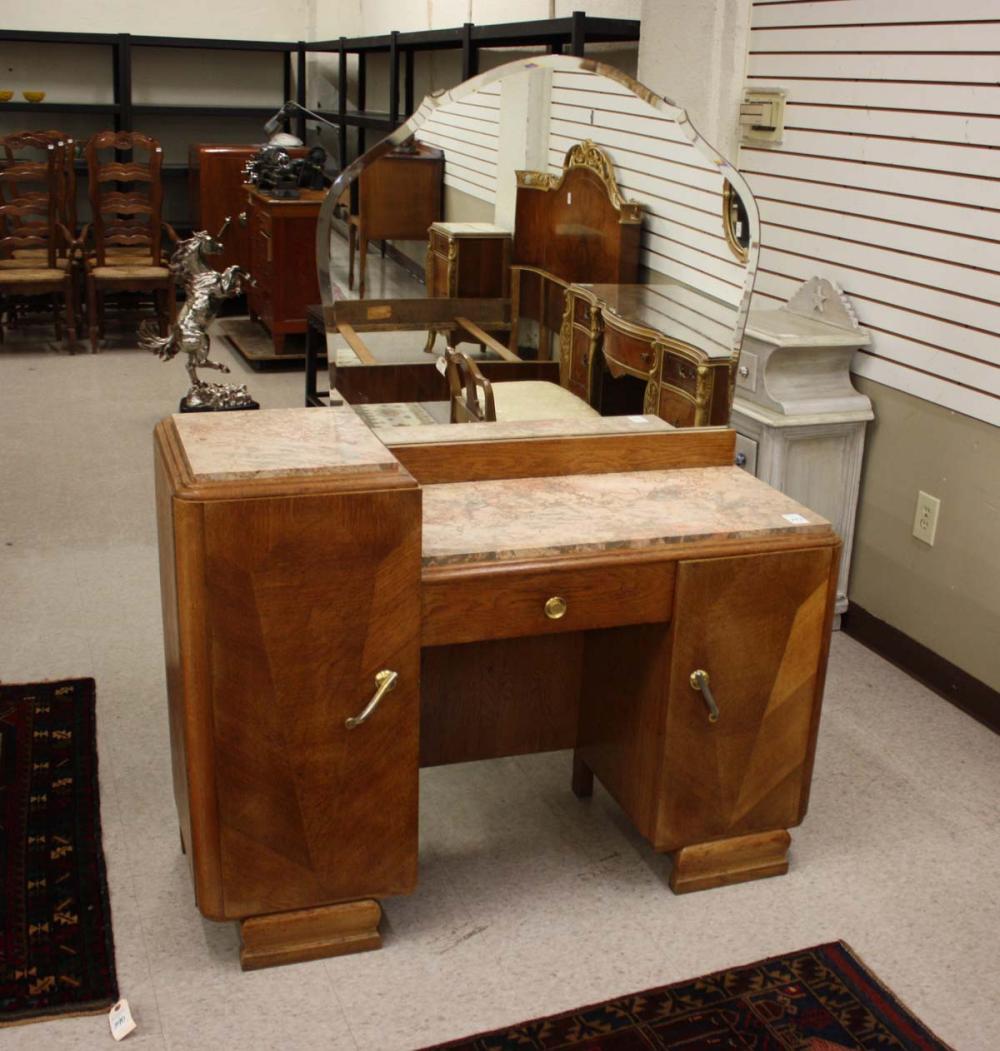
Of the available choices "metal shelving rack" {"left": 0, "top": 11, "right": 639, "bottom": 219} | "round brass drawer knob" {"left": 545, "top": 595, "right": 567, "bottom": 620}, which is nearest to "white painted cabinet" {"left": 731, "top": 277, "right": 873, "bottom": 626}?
"round brass drawer knob" {"left": 545, "top": 595, "right": 567, "bottom": 620}

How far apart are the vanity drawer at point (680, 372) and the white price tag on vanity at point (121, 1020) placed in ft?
5.23

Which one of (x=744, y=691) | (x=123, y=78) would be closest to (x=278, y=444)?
(x=744, y=691)

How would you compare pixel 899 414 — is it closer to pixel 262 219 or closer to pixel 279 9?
pixel 262 219

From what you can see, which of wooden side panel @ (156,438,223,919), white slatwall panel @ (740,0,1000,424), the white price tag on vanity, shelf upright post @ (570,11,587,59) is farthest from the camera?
shelf upright post @ (570,11,587,59)

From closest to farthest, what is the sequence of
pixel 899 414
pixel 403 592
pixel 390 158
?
pixel 403 592 → pixel 390 158 → pixel 899 414

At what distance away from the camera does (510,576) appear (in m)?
2.15

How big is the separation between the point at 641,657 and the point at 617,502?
29cm

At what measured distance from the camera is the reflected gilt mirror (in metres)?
2.67

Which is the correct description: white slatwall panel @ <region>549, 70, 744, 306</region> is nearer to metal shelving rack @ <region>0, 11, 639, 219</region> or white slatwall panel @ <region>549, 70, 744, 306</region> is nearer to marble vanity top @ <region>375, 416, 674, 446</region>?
marble vanity top @ <region>375, 416, 674, 446</region>

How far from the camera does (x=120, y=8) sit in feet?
28.5

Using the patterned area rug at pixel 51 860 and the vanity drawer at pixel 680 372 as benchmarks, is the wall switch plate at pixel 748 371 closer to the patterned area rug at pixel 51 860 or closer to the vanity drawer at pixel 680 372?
the vanity drawer at pixel 680 372

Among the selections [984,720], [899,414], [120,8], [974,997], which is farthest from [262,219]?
[974,997]

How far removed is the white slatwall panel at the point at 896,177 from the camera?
316 cm

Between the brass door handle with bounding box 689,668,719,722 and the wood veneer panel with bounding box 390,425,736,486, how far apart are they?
490mm
